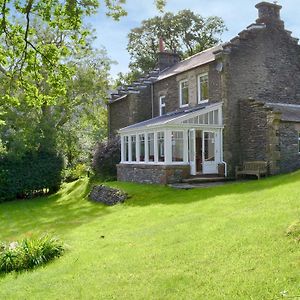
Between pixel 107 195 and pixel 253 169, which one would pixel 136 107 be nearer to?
pixel 107 195

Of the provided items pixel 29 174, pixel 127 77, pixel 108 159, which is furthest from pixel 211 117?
pixel 127 77

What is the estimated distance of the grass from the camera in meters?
7.06

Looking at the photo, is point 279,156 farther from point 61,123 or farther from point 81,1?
point 61,123

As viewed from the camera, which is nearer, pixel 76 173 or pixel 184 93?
pixel 184 93

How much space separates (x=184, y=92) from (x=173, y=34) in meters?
23.2

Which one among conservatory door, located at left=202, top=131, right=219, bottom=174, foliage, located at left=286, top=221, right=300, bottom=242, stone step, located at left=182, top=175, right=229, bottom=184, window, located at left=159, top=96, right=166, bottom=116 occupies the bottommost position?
foliage, located at left=286, top=221, right=300, bottom=242

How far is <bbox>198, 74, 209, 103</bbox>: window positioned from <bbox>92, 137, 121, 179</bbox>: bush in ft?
23.7

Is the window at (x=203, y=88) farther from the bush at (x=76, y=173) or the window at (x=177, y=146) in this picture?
the bush at (x=76, y=173)

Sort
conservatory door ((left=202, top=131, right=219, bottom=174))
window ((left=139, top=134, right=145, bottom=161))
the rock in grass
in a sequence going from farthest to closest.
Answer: window ((left=139, top=134, right=145, bottom=161))
conservatory door ((left=202, top=131, right=219, bottom=174))
the rock in grass

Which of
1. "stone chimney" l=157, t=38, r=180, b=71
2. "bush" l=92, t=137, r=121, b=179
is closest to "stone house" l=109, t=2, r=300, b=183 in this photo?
"bush" l=92, t=137, r=121, b=179

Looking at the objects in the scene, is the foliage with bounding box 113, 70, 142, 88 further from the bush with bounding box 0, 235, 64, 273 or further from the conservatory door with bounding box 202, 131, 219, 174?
the bush with bounding box 0, 235, 64, 273

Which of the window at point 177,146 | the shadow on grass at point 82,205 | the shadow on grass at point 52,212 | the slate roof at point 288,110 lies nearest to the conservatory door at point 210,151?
the window at point 177,146

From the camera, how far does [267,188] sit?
1705 cm

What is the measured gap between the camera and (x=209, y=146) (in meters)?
24.9
